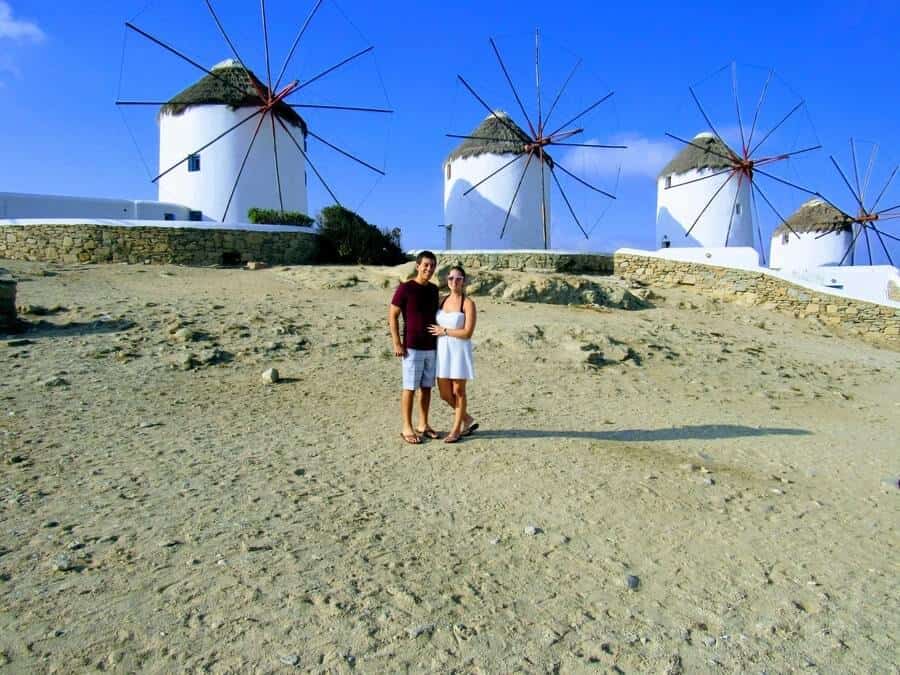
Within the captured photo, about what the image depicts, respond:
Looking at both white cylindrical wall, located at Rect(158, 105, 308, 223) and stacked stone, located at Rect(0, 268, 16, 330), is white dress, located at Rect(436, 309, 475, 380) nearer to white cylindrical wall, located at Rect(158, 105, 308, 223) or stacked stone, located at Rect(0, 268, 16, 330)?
stacked stone, located at Rect(0, 268, 16, 330)

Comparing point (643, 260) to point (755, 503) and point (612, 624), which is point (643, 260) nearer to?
point (755, 503)

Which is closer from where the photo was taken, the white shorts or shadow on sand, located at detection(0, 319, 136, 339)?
the white shorts

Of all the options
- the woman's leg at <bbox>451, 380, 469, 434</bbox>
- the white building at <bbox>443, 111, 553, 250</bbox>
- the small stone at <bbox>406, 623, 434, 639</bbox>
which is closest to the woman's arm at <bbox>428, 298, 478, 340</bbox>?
the woman's leg at <bbox>451, 380, 469, 434</bbox>

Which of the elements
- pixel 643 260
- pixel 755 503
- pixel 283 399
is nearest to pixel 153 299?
pixel 283 399

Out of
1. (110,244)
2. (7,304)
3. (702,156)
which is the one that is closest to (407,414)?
(7,304)

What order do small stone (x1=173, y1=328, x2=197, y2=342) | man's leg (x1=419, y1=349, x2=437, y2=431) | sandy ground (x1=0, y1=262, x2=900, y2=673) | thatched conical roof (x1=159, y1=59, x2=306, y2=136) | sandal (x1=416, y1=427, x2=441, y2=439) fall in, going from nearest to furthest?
sandy ground (x1=0, y1=262, x2=900, y2=673) < man's leg (x1=419, y1=349, x2=437, y2=431) < sandal (x1=416, y1=427, x2=441, y2=439) < small stone (x1=173, y1=328, x2=197, y2=342) < thatched conical roof (x1=159, y1=59, x2=306, y2=136)

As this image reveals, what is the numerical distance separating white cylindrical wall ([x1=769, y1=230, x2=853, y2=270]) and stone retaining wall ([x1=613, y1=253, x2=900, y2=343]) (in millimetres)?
12360

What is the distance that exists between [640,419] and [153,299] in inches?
301

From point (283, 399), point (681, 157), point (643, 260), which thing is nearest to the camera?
point (283, 399)

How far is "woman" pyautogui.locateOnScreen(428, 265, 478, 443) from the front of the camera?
4941mm

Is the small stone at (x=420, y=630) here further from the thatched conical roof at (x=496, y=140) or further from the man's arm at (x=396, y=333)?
the thatched conical roof at (x=496, y=140)

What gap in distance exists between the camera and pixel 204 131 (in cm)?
1938

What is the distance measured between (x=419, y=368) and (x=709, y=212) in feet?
78.5

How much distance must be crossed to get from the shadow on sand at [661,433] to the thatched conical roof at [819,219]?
26830 mm
